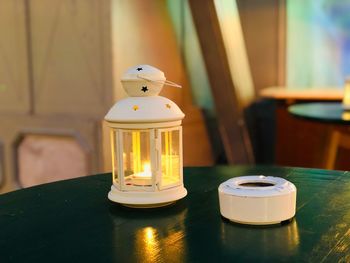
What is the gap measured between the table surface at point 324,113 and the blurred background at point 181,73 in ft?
0.84

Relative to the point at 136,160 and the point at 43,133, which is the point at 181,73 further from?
the point at 136,160

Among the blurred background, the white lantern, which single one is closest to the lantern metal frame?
the white lantern

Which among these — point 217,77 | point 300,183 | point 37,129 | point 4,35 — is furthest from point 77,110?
point 300,183

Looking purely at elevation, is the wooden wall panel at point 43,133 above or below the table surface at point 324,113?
below

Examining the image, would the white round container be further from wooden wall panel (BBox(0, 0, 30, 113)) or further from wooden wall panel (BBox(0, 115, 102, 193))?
wooden wall panel (BBox(0, 0, 30, 113))

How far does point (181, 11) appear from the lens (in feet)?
10.9

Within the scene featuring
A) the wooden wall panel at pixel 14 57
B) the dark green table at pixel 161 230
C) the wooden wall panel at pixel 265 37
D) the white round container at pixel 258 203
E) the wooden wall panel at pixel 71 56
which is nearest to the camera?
the dark green table at pixel 161 230

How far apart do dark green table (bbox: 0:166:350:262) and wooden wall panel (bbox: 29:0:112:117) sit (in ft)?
5.19

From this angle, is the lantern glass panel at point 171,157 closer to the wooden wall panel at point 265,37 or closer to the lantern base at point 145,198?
the lantern base at point 145,198

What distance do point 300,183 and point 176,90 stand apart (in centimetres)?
206

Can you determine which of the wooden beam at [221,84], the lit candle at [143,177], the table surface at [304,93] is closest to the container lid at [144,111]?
the lit candle at [143,177]

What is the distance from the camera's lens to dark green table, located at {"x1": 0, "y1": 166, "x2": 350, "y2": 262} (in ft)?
2.60

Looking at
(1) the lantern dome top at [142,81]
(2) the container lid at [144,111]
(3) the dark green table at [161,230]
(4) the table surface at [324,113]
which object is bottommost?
(4) the table surface at [324,113]

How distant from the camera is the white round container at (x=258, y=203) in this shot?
0.91 m
